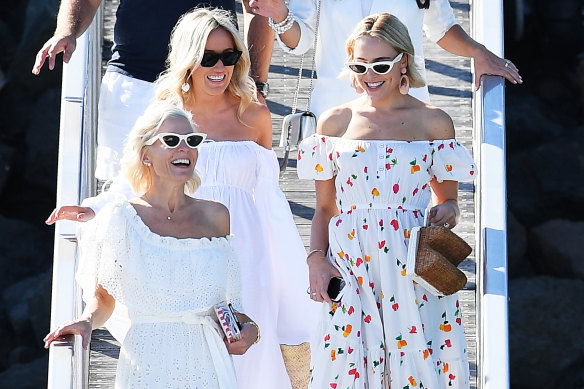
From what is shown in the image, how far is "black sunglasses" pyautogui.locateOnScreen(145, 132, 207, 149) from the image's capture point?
495 centimetres

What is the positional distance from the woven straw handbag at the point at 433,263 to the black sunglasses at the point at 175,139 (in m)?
0.85

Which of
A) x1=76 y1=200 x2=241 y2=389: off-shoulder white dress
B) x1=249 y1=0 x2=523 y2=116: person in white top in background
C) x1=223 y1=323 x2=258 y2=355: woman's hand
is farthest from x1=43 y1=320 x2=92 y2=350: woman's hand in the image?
x1=249 y1=0 x2=523 y2=116: person in white top in background

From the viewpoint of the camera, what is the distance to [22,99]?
15.2 metres

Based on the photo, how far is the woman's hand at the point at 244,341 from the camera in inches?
190

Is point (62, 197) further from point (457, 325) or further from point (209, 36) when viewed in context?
point (457, 325)

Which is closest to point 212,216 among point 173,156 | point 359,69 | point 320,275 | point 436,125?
point 173,156

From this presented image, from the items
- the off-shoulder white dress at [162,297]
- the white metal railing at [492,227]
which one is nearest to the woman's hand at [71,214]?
the off-shoulder white dress at [162,297]

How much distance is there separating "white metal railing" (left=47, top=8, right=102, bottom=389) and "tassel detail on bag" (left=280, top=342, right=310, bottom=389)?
0.85 meters

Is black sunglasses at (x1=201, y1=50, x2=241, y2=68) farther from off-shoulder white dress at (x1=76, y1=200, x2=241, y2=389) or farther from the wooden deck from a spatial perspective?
the wooden deck

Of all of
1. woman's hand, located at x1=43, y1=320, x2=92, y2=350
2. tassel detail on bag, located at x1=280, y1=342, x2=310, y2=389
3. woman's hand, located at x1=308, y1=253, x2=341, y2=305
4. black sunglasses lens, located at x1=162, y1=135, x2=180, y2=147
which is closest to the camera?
woman's hand, located at x1=43, y1=320, x2=92, y2=350

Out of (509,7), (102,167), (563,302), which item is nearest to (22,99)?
(509,7)

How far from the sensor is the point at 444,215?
525 centimetres

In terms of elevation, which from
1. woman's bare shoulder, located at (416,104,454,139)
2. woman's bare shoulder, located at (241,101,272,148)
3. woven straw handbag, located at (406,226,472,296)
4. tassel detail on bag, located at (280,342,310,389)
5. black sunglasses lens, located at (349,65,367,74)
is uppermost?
black sunglasses lens, located at (349,65,367,74)

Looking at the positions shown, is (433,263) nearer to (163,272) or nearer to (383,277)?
(383,277)
